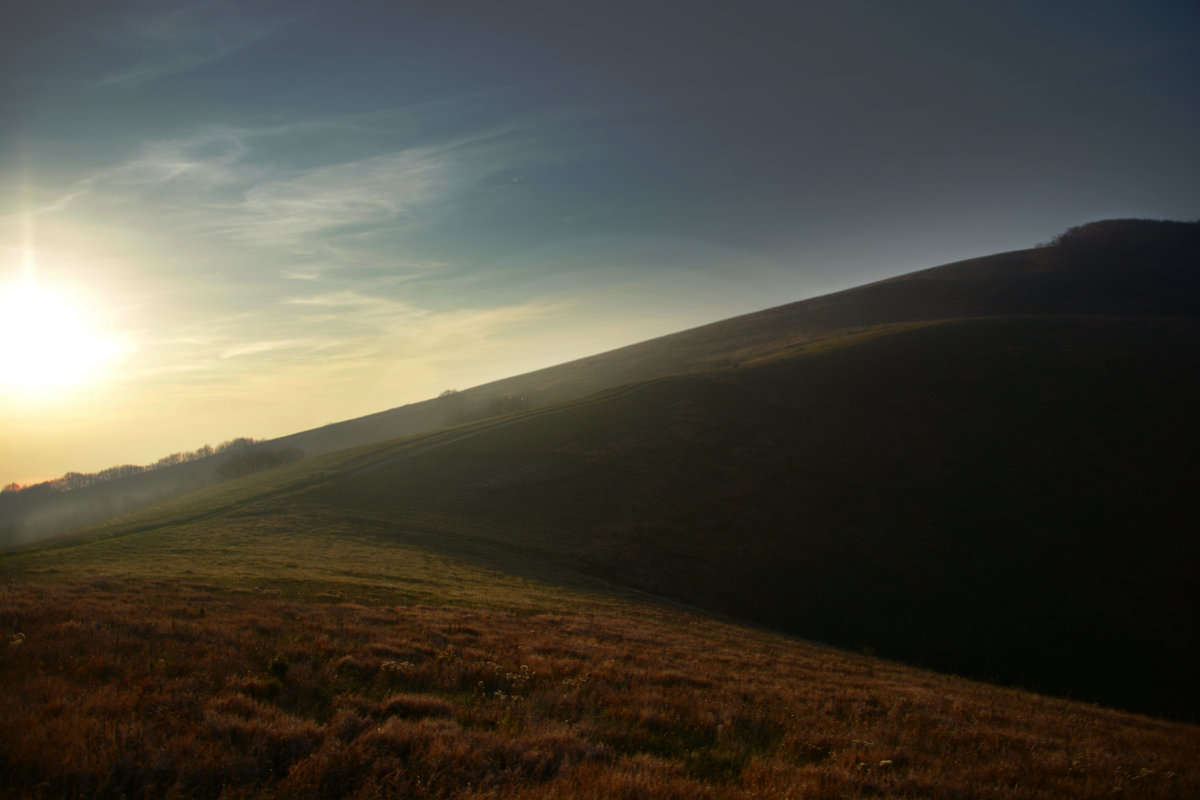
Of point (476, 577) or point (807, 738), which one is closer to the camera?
point (807, 738)

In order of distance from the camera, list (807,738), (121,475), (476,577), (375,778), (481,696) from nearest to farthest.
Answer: (375,778) → (807,738) → (481,696) → (476,577) → (121,475)

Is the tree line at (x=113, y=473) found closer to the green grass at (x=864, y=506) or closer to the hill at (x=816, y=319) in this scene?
the hill at (x=816, y=319)

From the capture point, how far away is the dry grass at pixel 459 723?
6.52 metres

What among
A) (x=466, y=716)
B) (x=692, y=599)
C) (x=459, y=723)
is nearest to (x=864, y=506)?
(x=692, y=599)

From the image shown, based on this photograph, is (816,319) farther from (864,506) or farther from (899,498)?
(864,506)

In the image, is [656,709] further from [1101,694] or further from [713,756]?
[1101,694]

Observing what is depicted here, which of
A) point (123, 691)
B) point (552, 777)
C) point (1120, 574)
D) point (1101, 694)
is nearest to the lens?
point (552, 777)

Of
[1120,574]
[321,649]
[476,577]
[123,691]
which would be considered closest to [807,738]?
[321,649]

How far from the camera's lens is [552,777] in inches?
279

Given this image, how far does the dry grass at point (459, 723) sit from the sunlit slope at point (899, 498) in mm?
18094

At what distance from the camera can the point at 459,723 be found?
867 centimetres

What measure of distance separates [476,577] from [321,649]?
18.4 meters

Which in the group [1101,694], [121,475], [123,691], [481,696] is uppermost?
[121,475]

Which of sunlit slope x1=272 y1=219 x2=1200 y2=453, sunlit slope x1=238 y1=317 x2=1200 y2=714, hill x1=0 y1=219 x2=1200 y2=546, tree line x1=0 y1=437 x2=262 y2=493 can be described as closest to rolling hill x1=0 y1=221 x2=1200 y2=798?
sunlit slope x1=238 y1=317 x2=1200 y2=714
